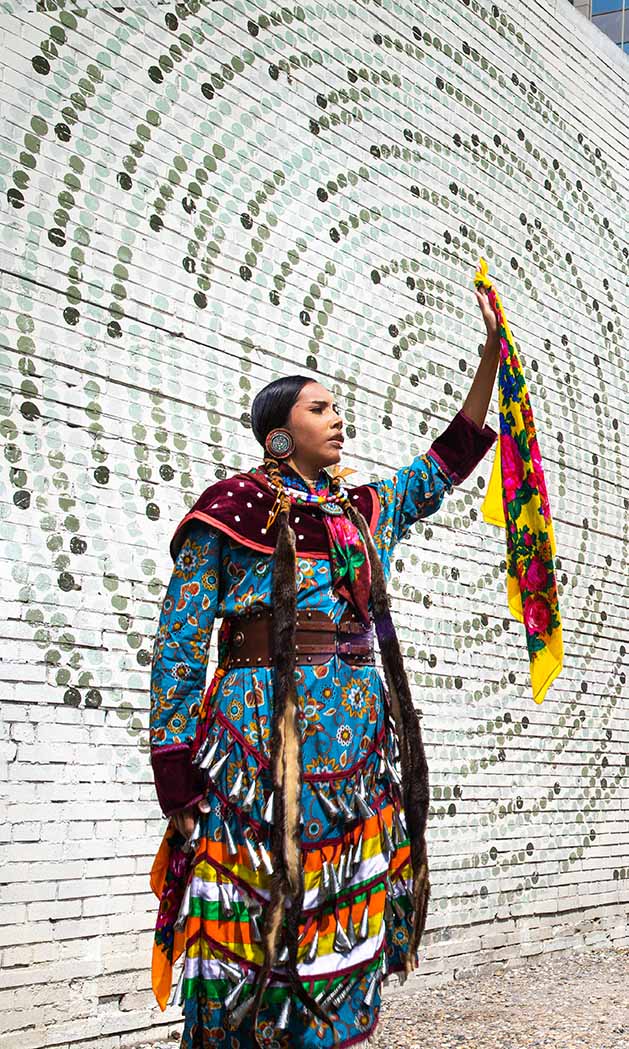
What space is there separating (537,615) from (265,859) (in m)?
0.95

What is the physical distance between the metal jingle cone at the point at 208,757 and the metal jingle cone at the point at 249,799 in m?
0.11

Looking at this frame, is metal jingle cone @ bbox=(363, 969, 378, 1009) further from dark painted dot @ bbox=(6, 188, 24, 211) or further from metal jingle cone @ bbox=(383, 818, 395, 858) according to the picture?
dark painted dot @ bbox=(6, 188, 24, 211)

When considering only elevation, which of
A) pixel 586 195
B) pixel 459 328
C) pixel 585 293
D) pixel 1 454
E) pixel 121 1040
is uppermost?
pixel 586 195

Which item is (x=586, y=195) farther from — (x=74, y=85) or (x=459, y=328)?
(x=74, y=85)

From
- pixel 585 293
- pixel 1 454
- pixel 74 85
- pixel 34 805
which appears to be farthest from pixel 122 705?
pixel 585 293

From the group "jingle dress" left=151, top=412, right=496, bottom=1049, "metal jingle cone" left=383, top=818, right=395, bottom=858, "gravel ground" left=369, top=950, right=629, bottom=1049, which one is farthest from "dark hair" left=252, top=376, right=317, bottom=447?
"gravel ground" left=369, top=950, right=629, bottom=1049

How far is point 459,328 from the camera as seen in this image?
702 cm

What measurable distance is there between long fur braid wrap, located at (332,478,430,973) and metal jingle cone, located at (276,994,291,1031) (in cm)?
38

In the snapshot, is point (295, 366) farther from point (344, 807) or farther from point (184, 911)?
point (184, 911)

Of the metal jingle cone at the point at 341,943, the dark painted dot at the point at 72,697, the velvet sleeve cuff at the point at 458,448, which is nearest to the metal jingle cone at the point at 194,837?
the metal jingle cone at the point at 341,943

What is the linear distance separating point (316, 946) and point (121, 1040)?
71.2 inches

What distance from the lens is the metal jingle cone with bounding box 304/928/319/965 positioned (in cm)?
290

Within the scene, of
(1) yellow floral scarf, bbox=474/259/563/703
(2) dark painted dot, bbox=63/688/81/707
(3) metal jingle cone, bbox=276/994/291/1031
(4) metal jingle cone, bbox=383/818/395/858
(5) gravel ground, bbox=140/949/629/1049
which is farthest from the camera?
(5) gravel ground, bbox=140/949/629/1049

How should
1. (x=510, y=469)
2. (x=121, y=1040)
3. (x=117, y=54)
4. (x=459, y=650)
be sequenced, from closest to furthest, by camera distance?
(x=510, y=469) → (x=121, y=1040) → (x=117, y=54) → (x=459, y=650)
